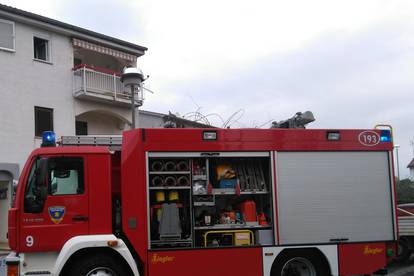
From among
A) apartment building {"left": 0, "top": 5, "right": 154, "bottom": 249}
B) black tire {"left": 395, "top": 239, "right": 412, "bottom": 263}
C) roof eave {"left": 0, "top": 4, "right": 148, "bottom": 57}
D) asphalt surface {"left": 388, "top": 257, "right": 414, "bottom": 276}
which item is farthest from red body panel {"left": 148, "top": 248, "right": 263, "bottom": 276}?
roof eave {"left": 0, "top": 4, "right": 148, "bottom": 57}

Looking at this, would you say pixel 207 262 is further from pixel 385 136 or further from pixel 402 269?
pixel 402 269

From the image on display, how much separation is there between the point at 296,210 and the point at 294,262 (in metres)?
0.94

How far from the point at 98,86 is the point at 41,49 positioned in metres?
2.95

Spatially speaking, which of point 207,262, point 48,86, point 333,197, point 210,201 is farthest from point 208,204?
point 48,86

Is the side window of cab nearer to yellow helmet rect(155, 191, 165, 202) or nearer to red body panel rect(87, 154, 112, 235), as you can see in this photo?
red body panel rect(87, 154, 112, 235)

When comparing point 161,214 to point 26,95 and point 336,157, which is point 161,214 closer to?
point 336,157

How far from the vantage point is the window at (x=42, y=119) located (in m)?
21.6

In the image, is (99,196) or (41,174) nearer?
(41,174)

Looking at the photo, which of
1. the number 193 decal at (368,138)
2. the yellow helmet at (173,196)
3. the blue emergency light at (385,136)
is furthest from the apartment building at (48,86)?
the blue emergency light at (385,136)

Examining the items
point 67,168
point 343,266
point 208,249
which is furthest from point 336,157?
point 67,168

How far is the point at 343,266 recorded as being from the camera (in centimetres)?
888

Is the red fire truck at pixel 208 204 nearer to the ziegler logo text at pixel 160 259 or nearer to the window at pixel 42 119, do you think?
the ziegler logo text at pixel 160 259

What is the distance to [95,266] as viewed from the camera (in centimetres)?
796

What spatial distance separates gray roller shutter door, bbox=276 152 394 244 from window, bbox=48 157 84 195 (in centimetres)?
335
